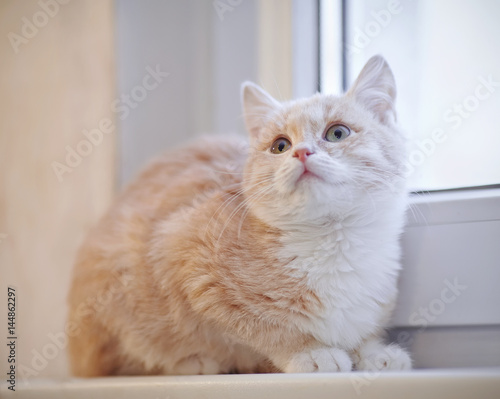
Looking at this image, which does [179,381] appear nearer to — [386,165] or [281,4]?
[386,165]

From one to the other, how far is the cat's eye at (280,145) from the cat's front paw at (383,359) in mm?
457

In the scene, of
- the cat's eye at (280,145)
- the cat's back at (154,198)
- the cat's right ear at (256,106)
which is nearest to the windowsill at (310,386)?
the cat's back at (154,198)

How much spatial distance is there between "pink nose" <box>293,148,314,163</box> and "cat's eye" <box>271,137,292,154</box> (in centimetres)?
15

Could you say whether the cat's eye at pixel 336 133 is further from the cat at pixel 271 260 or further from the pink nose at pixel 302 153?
the pink nose at pixel 302 153

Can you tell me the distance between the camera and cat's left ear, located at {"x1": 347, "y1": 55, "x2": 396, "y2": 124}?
112 cm

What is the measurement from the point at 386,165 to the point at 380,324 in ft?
1.11

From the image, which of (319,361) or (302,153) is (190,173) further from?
(319,361)

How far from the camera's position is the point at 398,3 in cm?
126

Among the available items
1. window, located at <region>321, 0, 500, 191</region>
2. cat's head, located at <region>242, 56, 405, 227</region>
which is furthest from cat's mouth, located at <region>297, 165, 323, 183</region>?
window, located at <region>321, 0, 500, 191</region>

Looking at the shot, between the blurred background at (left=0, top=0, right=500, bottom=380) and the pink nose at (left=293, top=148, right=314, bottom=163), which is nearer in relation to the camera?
the pink nose at (left=293, top=148, right=314, bottom=163)

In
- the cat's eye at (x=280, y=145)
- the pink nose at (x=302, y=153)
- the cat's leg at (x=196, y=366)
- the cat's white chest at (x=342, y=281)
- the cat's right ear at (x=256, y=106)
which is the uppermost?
the cat's right ear at (x=256, y=106)

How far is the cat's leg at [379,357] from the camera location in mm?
990

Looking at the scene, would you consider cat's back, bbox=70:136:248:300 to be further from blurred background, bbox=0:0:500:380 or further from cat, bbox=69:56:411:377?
blurred background, bbox=0:0:500:380

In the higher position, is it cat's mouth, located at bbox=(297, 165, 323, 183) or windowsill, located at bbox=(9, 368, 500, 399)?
cat's mouth, located at bbox=(297, 165, 323, 183)
